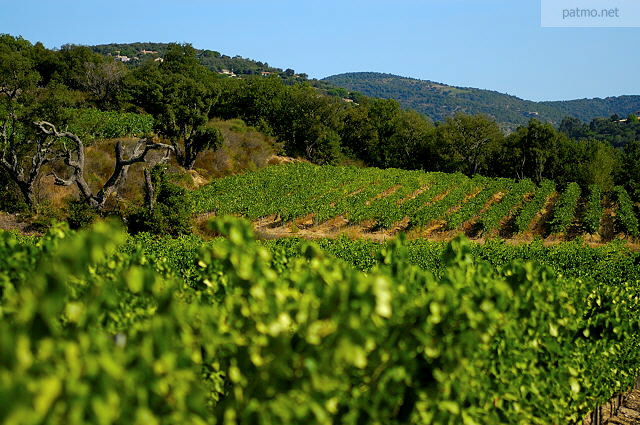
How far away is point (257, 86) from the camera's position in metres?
62.9

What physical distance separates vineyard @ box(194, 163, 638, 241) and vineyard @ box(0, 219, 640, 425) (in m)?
25.6

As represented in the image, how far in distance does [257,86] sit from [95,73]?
19267 millimetres

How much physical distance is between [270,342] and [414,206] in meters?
32.9

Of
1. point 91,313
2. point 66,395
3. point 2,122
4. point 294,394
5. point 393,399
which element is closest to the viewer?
point 66,395

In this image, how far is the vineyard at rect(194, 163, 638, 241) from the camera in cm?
3145

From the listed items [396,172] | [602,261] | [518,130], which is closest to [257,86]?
[396,172]

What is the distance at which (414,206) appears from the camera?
115ft

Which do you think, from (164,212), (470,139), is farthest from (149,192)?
(470,139)

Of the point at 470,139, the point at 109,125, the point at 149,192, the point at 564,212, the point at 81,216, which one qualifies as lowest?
the point at 564,212

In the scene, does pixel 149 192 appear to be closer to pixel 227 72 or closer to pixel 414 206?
pixel 414 206

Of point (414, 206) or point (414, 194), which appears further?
point (414, 194)

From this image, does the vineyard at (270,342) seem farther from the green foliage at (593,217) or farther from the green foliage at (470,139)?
the green foliage at (470,139)

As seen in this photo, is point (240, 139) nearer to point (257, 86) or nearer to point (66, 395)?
point (257, 86)

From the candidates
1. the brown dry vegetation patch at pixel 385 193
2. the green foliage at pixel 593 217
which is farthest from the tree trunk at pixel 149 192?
the green foliage at pixel 593 217
